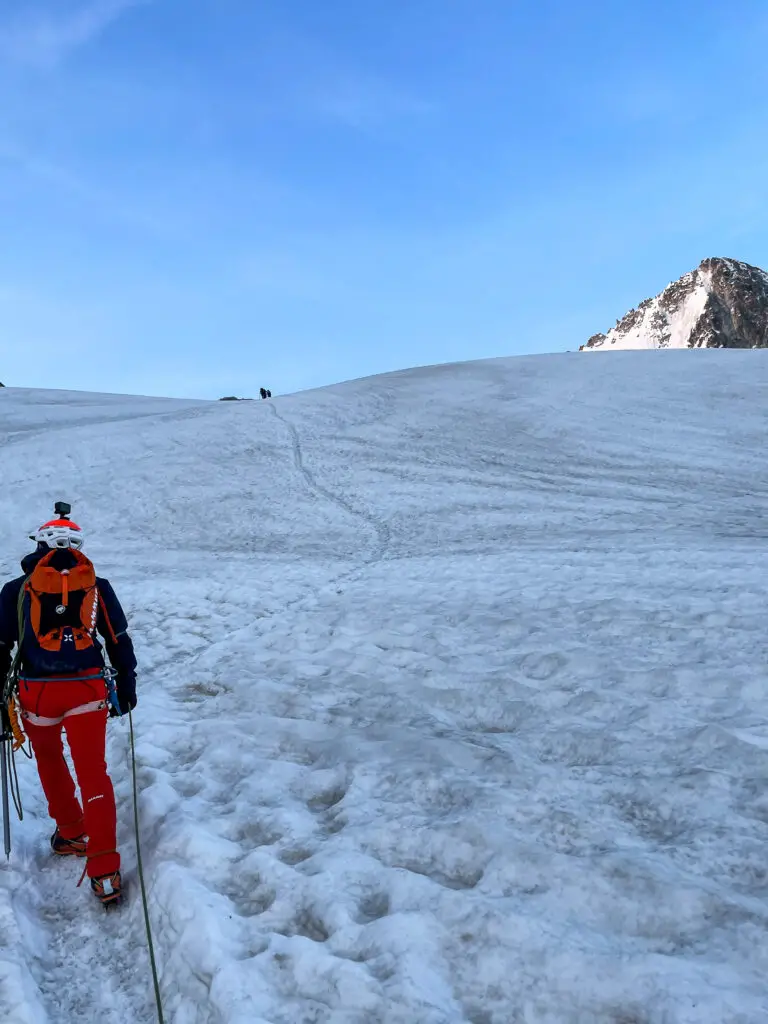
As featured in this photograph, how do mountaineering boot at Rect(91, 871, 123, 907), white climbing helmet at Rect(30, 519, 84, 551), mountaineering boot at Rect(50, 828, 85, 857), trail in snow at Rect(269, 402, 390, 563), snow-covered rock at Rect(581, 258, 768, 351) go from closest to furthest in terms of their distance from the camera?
mountaineering boot at Rect(91, 871, 123, 907)
white climbing helmet at Rect(30, 519, 84, 551)
mountaineering boot at Rect(50, 828, 85, 857)
trail in snow at Rect(269, 402, 390, 563)
snow-covered rock at Rect(581, 258, 768, 351)

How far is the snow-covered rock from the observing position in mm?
103938

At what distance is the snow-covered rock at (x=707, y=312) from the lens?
104m

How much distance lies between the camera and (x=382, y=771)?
199 inches

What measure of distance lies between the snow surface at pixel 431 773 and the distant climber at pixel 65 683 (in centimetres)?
34

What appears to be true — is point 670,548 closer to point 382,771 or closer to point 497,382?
point 382,771

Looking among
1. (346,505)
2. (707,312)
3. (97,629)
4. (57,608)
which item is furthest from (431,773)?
(707,312)

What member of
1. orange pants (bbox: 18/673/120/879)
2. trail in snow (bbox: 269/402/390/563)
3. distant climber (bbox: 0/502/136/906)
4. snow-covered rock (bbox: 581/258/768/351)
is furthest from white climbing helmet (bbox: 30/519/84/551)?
snow-covered rock (bbox: 581/258/768/351)

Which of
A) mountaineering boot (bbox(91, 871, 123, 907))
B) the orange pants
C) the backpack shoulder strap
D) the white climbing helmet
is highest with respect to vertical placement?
the white climbing helmet

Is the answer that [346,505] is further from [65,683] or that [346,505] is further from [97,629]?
[65,683]

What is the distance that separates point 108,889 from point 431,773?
6.75 feet

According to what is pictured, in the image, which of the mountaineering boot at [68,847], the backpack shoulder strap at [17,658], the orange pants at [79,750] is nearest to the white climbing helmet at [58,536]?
the backpack shoulder strap at [17,658]

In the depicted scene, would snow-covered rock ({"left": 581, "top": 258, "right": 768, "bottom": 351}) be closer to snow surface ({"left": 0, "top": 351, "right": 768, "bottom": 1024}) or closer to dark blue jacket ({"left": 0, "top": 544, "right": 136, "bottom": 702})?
snow surface ({"left": 0, "top": 351, "right": 768, "bottom": 1024})

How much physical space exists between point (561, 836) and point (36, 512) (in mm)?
12514

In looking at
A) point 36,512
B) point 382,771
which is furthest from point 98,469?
point 382,771
